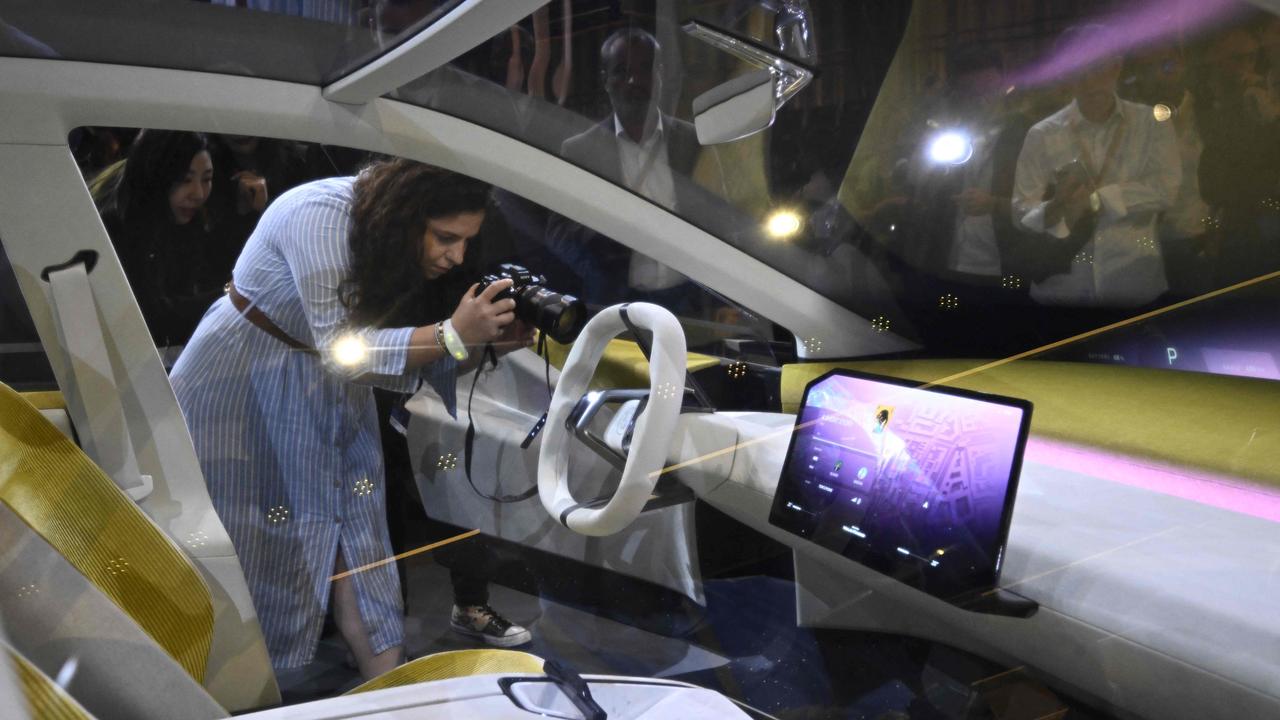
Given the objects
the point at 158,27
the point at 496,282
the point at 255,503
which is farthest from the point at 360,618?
the point at 158,27

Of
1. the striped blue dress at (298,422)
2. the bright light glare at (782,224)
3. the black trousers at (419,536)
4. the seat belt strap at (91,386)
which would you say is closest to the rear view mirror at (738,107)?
the bright light glare at (782,224)

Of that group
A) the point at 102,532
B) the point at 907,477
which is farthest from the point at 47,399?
the point at 907,477

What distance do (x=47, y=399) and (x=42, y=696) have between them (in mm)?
669

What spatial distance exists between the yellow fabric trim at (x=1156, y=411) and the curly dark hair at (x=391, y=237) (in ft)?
2.26

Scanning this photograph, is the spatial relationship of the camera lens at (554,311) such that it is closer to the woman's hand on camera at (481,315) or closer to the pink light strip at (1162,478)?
the woman's hand on camera at (481,315)

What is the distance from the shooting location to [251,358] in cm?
119

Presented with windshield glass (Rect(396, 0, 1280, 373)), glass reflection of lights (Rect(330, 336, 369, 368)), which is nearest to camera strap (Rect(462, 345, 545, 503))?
glass reflection of lights (Rect(330, 336, 369, 368))

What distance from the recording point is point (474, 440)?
1268 millimetres

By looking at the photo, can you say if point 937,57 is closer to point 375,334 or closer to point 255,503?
point 375,334

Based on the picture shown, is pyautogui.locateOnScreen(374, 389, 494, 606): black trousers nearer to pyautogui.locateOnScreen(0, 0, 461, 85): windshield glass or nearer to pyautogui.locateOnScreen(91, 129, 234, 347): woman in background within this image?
pyautogui.locateOnScreen(91, 129, 234, 347): woman in background

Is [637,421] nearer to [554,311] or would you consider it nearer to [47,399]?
[554,311]

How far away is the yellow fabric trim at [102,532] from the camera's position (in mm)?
898

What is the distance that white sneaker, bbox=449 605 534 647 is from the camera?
1230mm

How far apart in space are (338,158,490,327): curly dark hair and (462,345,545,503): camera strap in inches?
4.2
